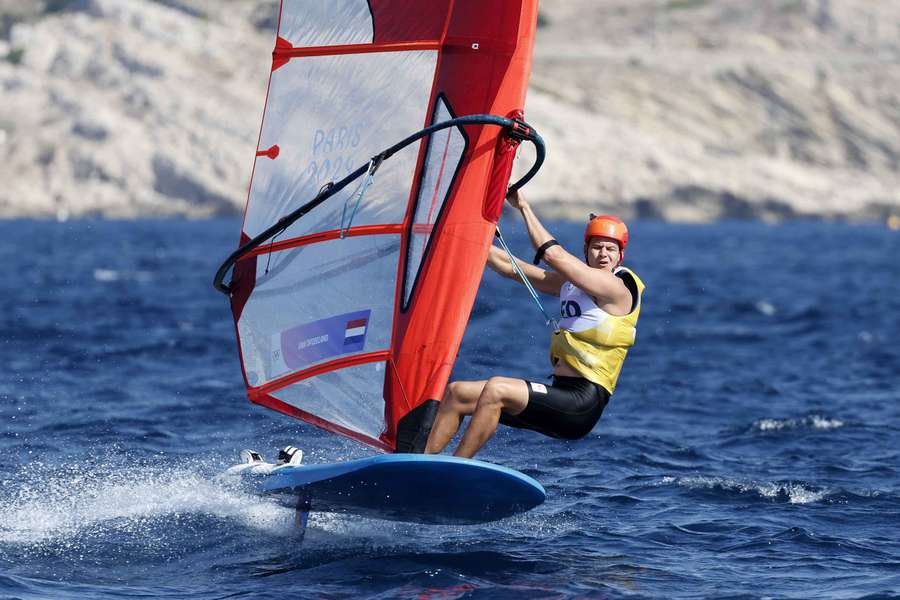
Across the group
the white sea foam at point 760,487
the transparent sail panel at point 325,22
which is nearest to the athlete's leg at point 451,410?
the transparent sail panel at point 325,22

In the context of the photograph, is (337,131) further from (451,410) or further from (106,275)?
(106,275)

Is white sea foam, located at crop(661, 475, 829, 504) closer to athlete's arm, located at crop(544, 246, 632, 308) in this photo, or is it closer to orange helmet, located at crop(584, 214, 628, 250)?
athlete's arm, located at crop(544, 246, 632, 308)

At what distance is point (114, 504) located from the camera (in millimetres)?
8820

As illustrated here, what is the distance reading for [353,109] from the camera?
26.6 feet

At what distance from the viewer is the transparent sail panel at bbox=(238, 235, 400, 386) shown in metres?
8.05

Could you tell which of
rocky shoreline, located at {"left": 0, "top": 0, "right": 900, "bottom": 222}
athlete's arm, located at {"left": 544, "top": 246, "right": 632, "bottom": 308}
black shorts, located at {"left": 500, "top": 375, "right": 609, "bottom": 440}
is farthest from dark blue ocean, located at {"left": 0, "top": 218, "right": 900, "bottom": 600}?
rocky shoreline, located at {"left": 0, "top": 0, "right": 900, "bottom": 222}

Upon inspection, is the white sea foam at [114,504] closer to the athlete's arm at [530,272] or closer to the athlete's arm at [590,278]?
the athlete's arm at [530,272]

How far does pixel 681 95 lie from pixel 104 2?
40.6 meters

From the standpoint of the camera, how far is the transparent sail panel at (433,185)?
25.7 feet

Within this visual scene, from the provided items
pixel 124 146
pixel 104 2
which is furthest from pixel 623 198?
pixel 104 2

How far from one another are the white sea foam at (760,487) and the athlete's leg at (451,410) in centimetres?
283

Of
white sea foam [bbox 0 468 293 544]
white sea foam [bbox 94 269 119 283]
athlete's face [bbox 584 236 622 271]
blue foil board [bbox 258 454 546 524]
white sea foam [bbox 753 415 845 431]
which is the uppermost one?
athlete's face [bbox 584 236 622 271]

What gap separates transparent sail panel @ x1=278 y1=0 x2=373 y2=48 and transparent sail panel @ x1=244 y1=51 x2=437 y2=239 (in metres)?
0.12

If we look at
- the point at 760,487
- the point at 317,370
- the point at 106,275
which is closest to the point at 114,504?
the point at 317,370
